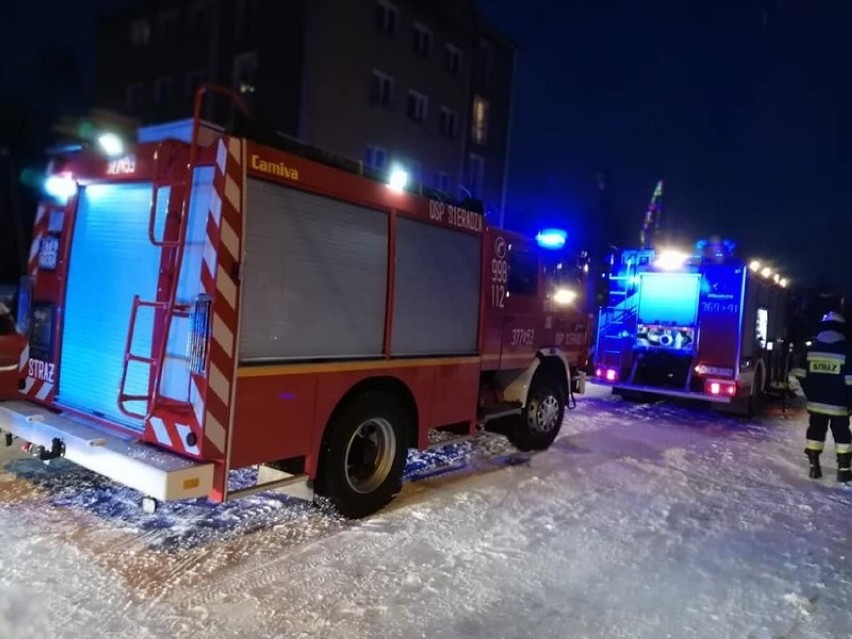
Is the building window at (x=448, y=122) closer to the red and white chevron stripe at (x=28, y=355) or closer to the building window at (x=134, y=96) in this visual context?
the building window at (x=134, y=96)

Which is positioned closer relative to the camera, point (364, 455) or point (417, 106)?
point (364, 455)

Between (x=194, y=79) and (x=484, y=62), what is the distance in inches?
530

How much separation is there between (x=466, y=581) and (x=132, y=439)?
2.31m

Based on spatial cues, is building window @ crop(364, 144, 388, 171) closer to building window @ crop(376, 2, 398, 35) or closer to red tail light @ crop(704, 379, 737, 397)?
building window @ crop(376, 2, 398, 35)

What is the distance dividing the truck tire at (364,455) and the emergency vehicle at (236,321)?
0.02 metres

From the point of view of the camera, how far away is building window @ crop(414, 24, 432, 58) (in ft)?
89.1

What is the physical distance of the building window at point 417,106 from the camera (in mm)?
27047

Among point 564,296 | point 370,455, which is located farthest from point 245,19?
point 370,455

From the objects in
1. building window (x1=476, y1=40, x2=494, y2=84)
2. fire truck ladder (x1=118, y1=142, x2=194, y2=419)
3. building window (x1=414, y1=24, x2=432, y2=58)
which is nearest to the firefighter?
fire truck ladder (x1=118, y1=142, x2=194, y2=419)

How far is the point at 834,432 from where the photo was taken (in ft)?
24.7

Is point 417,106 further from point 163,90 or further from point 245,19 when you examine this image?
point 163,90

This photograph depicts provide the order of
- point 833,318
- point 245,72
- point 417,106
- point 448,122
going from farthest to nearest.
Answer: point 448,122, point 417,106, point 245,72, point 833,318

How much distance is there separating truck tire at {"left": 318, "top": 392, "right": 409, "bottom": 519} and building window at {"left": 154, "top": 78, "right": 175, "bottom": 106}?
26613 mm

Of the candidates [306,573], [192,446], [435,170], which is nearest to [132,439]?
[192,446]
